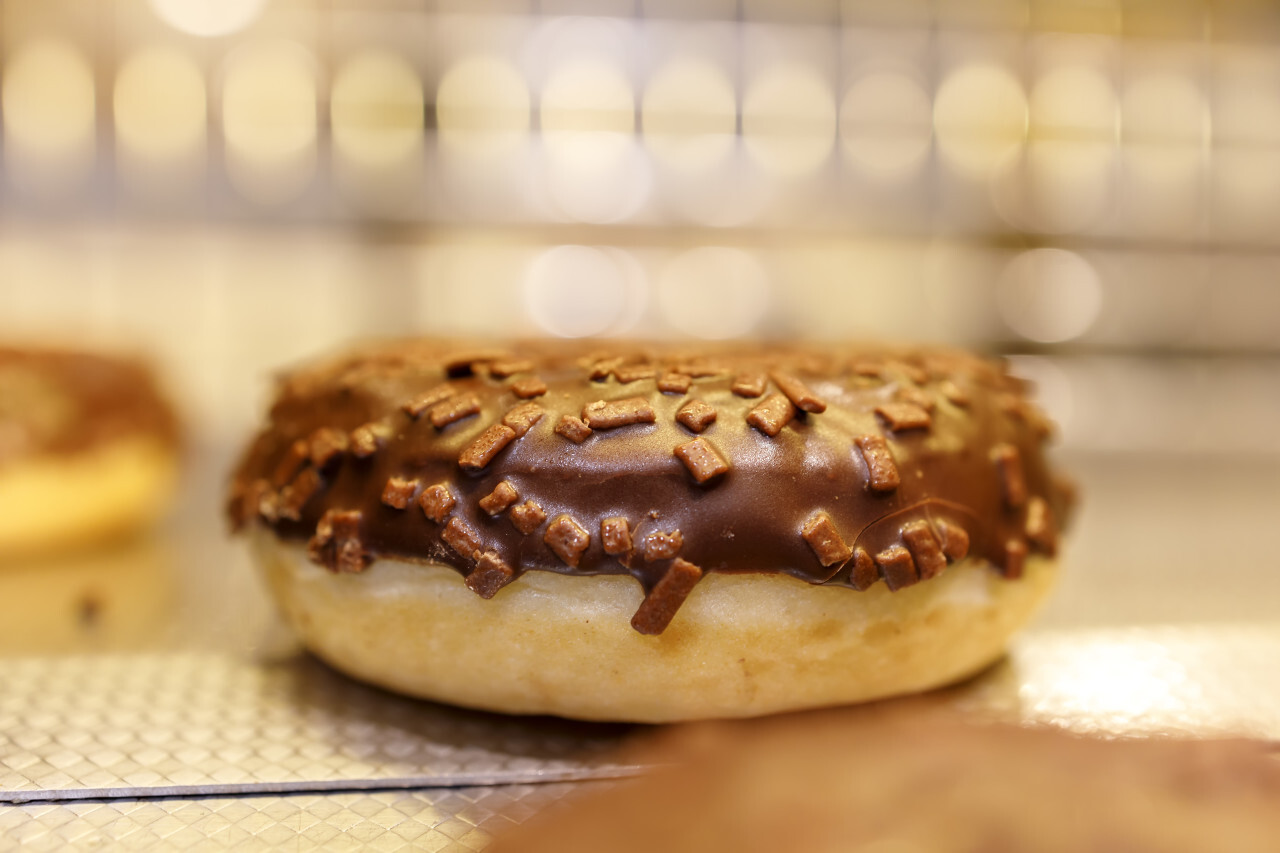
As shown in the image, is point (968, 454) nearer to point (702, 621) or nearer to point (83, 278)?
point (702, 621)

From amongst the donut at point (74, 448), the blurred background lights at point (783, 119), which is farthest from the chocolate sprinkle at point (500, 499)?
the blurred background lights at point (783, 119)

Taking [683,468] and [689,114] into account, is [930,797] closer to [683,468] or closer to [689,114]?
[683,468]

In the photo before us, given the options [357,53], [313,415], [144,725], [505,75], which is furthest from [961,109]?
[144,725]

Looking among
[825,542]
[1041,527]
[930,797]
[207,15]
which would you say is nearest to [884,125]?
[207,15]

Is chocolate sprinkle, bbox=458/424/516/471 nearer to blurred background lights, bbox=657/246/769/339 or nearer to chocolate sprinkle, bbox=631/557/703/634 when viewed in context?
chocolate sprinkle, bbox=631/557/703/634

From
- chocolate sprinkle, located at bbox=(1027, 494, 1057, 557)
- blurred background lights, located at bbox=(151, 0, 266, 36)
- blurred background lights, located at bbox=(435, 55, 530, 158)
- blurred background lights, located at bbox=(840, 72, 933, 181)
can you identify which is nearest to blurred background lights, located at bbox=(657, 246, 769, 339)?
blurred background lights, located at bbox=(840, 72, 933, 181)

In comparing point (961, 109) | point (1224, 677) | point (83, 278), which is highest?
point (961, 109)

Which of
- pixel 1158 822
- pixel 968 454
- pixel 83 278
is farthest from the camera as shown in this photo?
pixel 83 278
